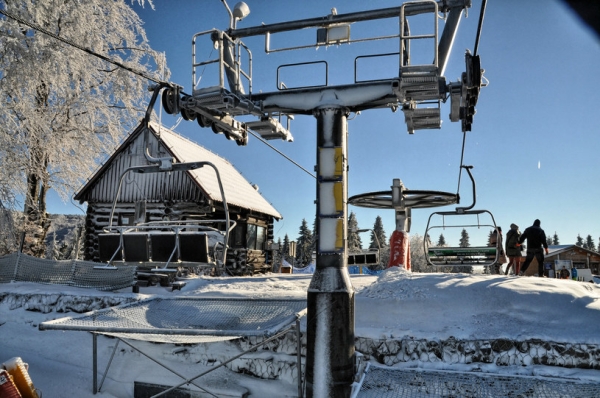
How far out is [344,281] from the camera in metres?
5.56

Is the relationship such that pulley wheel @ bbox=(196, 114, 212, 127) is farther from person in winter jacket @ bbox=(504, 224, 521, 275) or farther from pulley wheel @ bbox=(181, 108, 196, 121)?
person in winter jacket @ bbox=(504, 224, 521, 275)

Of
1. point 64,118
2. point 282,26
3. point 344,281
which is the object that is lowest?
point 344,281

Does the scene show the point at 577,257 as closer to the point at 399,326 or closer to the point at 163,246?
the point at 399,326

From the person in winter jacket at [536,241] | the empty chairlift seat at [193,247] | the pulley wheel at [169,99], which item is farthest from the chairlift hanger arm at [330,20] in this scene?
the person in winter jacket at [536,241]

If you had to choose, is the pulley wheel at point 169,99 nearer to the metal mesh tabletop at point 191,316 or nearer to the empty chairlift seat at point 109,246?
the empty chairlift seat at point 109,246

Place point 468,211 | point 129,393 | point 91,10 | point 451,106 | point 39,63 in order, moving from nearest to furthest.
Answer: point 451,106, point 129,393, point 468,211, point 39,63, point 91,10

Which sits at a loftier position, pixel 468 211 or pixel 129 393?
pixel 468 211

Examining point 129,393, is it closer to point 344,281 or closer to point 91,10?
point 344,281

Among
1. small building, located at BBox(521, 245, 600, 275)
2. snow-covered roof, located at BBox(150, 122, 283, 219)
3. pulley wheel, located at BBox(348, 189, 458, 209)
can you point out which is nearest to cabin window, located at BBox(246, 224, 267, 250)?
snow-covered roof, located at BBox(150, 122, 283, 219)

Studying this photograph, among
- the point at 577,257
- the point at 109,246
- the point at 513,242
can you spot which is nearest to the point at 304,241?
the point at 577,257

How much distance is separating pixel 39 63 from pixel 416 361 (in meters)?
13.7

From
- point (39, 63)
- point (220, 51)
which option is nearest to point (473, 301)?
point (220, 51)

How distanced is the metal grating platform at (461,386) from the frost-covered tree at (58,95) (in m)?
12.8

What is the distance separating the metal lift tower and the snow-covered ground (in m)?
1.30
